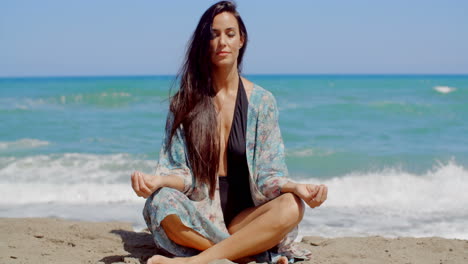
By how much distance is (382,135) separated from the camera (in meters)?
12.7

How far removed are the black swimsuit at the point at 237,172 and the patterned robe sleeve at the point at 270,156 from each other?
0.12m

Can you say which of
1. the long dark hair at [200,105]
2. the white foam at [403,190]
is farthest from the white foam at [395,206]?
the long dark hair at [200,105]

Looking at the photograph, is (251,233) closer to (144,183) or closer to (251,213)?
(251,213)

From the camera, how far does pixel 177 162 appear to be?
3404mm

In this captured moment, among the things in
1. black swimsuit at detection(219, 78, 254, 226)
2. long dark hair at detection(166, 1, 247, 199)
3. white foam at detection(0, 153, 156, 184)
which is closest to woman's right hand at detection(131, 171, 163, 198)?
long dark hair at detection(166, 1, 247, 199)

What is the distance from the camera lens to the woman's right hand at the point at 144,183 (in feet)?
10.0

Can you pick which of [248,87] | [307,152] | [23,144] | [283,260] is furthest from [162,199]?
[23,144]

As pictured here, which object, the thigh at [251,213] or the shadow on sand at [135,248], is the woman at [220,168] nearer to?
the thigh at [251,213]

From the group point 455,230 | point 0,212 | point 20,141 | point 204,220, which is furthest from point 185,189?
point 20,141

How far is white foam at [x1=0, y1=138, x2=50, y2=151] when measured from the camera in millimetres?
11305

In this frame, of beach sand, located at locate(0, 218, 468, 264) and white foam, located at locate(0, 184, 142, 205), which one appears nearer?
beach sand, located at locate(0, 218, 468, 264)

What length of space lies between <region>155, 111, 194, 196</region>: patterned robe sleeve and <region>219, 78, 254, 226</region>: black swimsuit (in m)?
0.23

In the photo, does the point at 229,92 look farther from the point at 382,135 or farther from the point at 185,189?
→ the point at 382,135

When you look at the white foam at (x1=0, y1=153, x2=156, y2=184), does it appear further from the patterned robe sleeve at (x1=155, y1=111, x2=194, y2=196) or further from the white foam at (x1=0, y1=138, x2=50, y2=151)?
the patterned robe sleeve at (x1=155, y1=111, x2=194, y2=196)
